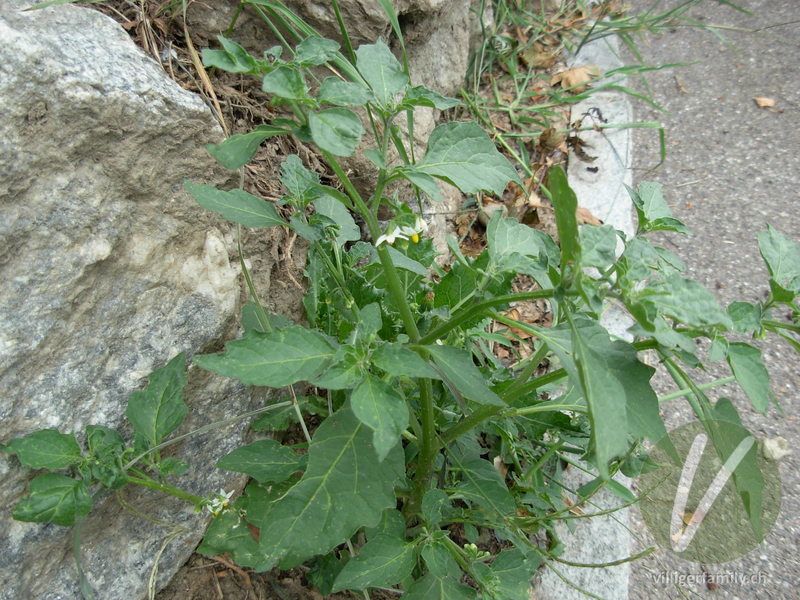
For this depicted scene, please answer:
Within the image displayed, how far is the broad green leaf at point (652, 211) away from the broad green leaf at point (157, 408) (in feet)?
3.60

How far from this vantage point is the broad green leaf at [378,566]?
128 centimetres

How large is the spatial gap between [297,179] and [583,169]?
1916 millimetres

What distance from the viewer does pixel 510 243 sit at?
4.58ft

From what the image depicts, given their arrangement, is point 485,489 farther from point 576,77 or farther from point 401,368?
point 576,77

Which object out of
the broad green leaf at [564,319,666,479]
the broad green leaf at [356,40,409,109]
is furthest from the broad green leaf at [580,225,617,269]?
the broad green leaf at [356,40,409,109]

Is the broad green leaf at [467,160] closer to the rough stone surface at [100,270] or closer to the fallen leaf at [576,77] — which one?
the rough stone surface at [100,270]

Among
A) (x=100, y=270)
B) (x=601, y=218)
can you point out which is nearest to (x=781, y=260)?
(x=100, y=270)

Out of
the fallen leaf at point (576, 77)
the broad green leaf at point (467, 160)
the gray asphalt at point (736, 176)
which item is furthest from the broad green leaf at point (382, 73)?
the fallen leaf at point (576, 77)

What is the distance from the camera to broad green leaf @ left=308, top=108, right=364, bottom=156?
98 cm

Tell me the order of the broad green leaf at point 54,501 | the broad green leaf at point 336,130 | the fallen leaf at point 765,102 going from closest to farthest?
the broad green leaf at point 336,130, the broad green leaf at point 54,501, the fallen leaf at point 765,102

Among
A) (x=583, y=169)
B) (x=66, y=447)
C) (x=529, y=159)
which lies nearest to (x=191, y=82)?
(x=66, y=447)

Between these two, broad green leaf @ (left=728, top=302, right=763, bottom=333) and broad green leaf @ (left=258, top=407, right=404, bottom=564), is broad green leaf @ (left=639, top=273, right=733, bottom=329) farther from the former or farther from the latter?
broad green leaf @ (left=258, top=407, right=404, bottom=564)

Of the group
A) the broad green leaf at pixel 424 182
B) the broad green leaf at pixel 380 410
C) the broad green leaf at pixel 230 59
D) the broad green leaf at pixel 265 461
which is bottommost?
the broad green leaf at pixel 265 461

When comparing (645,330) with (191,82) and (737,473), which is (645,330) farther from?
(191,82)
